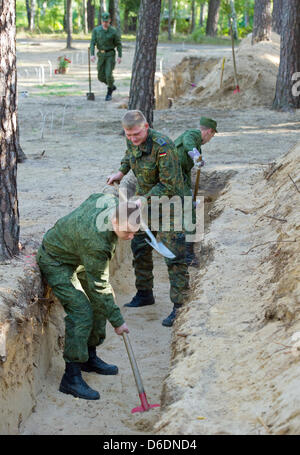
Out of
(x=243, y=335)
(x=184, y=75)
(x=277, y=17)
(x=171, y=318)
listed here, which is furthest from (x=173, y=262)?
(x=184, y=75)

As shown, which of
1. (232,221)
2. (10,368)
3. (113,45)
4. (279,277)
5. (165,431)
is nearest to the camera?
(165,431)

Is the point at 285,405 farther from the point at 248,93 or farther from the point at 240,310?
the point at 248,93

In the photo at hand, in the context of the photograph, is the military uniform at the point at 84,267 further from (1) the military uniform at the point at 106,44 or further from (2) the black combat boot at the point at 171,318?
(1) the military uniform at the point at 106,44

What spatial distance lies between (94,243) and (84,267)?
0.42 metres

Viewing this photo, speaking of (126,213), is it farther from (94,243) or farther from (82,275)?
(82,275)

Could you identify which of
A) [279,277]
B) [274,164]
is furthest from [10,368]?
[274,164]

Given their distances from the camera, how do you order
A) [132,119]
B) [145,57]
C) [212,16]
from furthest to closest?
[212,16], [145,57], [132,119]

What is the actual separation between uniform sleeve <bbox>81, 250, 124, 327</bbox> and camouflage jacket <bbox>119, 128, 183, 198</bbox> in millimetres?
1265

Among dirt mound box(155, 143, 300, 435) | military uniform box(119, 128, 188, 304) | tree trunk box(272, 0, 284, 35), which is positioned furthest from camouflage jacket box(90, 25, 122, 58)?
military uniform box(119, 128, 188, 304)

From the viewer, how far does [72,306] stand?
15.3ft

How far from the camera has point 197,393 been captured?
377cm

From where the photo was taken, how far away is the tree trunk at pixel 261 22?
1806 centimetres

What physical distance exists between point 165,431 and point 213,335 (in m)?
1.14

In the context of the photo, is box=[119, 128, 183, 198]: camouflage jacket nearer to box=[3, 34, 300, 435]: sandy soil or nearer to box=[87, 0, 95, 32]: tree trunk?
box=[3, 34, 300, 435]: sandy soil
